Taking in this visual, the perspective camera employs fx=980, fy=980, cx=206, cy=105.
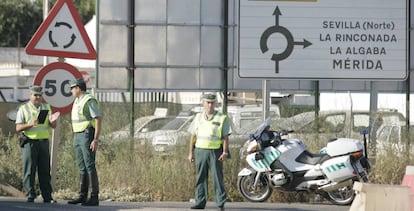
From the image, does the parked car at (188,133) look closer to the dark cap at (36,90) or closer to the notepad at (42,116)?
the notepad at (42,116)

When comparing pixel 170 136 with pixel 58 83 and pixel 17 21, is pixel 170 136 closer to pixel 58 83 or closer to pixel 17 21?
pixel 58 83

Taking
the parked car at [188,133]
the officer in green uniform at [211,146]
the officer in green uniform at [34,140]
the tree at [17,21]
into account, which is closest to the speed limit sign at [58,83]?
the officer in green uniform at [34,140]

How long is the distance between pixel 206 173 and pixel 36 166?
2585 mm

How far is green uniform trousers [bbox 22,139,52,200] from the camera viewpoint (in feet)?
47.0

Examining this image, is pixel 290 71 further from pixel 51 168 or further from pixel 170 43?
pixel 51 168

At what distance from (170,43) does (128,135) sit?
1.92 meters

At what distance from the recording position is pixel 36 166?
14438 millimetres

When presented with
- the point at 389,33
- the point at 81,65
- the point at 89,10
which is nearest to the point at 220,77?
the point at 389,33

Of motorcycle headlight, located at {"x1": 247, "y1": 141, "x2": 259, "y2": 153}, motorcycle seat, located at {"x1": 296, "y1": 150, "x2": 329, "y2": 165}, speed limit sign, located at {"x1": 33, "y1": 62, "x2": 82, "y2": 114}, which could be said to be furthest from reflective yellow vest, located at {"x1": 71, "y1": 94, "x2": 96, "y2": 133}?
motorcycle seat, located at {"x1": 296, "y1": 150, "x2": 329, "y2": 165}

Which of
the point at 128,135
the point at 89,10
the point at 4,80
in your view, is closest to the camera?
A: the point at 128,135

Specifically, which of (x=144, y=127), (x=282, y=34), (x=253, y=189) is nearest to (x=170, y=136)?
(x=144, y=127)

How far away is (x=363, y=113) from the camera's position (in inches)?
702

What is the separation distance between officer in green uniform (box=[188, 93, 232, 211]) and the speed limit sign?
2.02 m

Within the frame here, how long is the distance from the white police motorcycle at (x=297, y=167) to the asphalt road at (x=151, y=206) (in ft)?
0.84
